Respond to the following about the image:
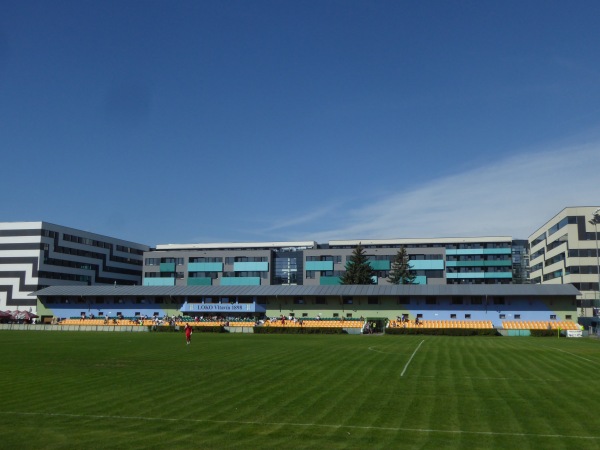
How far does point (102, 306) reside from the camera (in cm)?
10112

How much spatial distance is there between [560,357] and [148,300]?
76.2 meters

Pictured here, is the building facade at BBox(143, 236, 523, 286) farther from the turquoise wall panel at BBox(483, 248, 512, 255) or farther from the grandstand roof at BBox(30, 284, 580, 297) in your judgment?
the grandstand roof at BBox(30, 284, 580, 297)

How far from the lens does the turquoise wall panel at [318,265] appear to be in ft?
420

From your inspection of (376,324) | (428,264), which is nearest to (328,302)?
(376,324)

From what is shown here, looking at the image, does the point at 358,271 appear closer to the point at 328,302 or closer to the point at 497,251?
the point at 328,302

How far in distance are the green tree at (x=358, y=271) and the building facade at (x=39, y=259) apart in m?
60.0

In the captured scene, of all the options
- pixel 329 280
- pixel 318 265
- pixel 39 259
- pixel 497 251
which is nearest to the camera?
pixel 39 259

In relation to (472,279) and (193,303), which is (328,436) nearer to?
(193,303)

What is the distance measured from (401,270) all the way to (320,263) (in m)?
Result: 17.8

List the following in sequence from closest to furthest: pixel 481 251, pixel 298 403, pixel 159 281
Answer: pixel 298 403
pixel 159 281
pixel 481 251

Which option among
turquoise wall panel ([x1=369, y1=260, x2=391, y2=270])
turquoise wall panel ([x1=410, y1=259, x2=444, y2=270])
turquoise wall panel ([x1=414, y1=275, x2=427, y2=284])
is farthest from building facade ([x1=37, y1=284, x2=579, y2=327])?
turquoise wall panel ([x1=410, y1=259, x2=444, y2=270])

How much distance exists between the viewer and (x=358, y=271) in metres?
118

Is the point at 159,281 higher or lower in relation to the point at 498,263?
lower

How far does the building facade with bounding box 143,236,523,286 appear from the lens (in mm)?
128625
